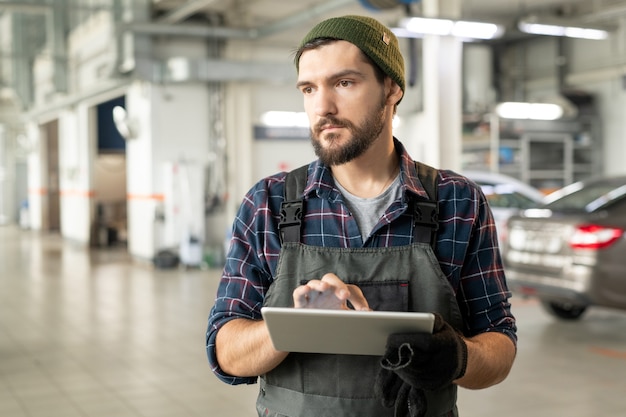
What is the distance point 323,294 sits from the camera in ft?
4.23

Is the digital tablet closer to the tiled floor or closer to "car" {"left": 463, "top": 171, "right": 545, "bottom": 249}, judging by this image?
the tiled floor

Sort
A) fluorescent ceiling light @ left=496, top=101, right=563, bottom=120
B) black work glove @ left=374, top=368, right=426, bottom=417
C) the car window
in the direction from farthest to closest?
fluorescent ceiling light @ left=496, top=101, right=563, bottom=120, the car window, black work glove @ left=374, top=368, right=426, bottom=417

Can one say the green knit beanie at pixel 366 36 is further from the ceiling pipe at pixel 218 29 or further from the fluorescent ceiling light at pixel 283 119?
the fluorescent ceiling light at pixel 283 119

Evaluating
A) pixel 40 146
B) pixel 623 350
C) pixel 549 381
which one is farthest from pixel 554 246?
pixel 40 146

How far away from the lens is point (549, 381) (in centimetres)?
514

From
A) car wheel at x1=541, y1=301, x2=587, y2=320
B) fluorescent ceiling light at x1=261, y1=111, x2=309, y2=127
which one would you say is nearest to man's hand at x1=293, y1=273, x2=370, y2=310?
car wheel at x1=541, y1=301, x2=587, y2=320

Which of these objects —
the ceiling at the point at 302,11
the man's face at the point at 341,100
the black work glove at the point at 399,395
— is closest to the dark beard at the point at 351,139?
the man's face at the point at 341,100

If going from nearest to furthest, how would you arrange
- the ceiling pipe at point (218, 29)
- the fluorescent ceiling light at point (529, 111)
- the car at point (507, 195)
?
the car at point (507, 195), the ceiling pipe at point (218, 29), the fluorescent ceiling light at point (529, 111)

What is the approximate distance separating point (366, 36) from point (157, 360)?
15.7ft

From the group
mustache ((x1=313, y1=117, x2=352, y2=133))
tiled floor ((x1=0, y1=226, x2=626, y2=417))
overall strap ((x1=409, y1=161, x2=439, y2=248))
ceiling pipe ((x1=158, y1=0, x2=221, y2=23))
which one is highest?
ceiling pipe ((x1=158, y1=0, x2=221, y2=23))

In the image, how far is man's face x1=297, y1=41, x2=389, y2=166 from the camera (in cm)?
144

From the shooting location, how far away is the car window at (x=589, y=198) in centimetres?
632

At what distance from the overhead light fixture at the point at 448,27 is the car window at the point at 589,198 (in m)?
1.99

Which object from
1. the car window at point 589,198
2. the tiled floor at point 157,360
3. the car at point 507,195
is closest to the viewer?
the tiled floor at point 157,360
